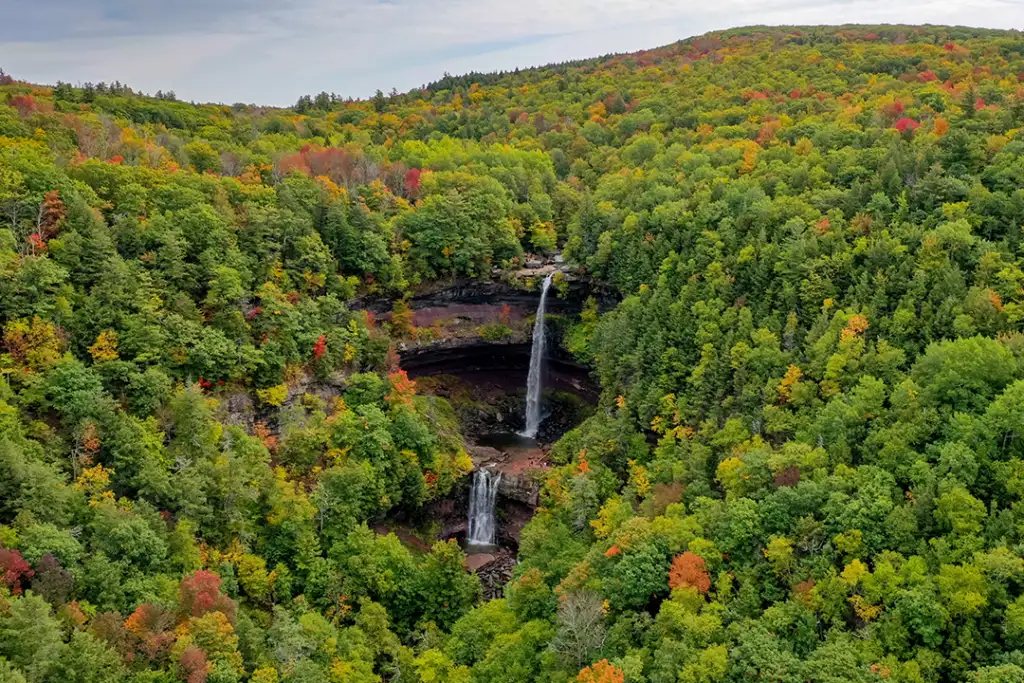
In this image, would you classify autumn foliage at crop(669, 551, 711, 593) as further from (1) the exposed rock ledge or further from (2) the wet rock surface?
(1) the exposed rock ledge

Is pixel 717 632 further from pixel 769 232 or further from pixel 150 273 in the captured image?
pixel 150 273

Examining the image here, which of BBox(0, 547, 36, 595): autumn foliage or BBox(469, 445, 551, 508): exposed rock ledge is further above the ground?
BBox(0, 547, 36, 595): autumn foliage

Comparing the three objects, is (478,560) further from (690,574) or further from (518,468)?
(690,574)

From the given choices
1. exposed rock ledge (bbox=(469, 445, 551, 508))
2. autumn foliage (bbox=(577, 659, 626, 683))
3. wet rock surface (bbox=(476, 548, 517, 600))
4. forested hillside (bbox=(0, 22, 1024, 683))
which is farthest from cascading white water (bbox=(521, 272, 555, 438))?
autumn foliage (bbox=(577, 659, 626, 683))

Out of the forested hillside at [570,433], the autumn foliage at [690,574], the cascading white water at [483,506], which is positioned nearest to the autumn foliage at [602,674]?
the forested hillside at [570,433]

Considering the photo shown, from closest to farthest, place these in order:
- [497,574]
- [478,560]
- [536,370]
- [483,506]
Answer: [497,574] < [478,560] < [483,506] < [536,370]

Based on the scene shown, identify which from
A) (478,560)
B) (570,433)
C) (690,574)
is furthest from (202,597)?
(570,433)

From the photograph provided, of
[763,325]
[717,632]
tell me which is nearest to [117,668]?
[717,632]
